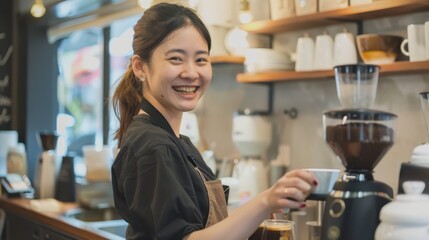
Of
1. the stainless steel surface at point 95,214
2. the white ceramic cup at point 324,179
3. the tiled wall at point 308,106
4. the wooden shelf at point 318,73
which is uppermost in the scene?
the wooden shelf at point 318,73

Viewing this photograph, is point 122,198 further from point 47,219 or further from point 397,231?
point 47,219

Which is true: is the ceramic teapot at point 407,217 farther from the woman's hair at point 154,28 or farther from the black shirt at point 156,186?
the woman's hair at point 154,28

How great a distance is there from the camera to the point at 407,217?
1188mm

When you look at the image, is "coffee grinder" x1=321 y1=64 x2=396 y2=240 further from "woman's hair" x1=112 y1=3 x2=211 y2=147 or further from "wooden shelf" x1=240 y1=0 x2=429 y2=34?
"wooden shelf" x1=240 y1=0 x2=429 y2=34

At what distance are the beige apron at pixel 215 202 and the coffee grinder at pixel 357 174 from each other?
0.27m

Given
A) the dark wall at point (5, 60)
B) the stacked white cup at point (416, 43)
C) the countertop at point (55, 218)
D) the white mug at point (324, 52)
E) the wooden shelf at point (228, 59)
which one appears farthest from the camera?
the dark wall at point (5, 60)

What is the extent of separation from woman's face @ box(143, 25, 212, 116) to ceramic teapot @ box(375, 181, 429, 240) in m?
0.55

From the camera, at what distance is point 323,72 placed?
244 cm

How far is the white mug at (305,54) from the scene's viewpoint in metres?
2.56

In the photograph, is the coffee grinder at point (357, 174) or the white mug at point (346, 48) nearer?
the coffee grinder at point (357, 174)

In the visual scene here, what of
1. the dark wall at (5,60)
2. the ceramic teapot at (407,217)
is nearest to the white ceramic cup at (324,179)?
the ceramic teapot at (407,217)

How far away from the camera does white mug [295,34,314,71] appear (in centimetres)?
256

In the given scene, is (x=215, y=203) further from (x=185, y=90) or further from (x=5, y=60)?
(x=5, y=60)

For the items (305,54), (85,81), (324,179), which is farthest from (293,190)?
(85,81)
